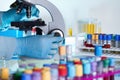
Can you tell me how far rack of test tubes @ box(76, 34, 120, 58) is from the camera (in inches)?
68.7

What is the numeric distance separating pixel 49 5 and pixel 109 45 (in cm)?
57

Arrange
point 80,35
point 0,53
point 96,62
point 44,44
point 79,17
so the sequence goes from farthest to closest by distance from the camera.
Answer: point 79,17 → point 80,35 → point 44,44 → point 0,53 → point 96,62

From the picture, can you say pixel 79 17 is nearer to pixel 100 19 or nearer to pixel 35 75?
pixel 100 19

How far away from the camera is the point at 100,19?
236 centimetres

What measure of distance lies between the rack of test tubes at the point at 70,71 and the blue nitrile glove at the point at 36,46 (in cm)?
30

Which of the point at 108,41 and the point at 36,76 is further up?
the point at 108,41

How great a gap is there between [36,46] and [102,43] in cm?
81

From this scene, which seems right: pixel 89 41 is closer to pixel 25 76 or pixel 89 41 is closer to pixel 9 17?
pixel 9 17

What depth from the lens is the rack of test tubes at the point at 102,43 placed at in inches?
68.7

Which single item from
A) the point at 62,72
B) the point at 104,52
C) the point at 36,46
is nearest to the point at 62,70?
the point at 62,72

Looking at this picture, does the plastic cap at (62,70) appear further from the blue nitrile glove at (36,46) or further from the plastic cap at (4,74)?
the blue nitrile glove at (36,46)

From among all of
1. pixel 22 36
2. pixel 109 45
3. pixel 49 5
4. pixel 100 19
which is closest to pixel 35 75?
pixel 22 36

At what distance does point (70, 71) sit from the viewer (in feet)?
2.44

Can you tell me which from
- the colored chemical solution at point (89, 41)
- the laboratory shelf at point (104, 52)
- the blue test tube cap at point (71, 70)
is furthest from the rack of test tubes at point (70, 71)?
the colored chemical solution at point (89, 41)
